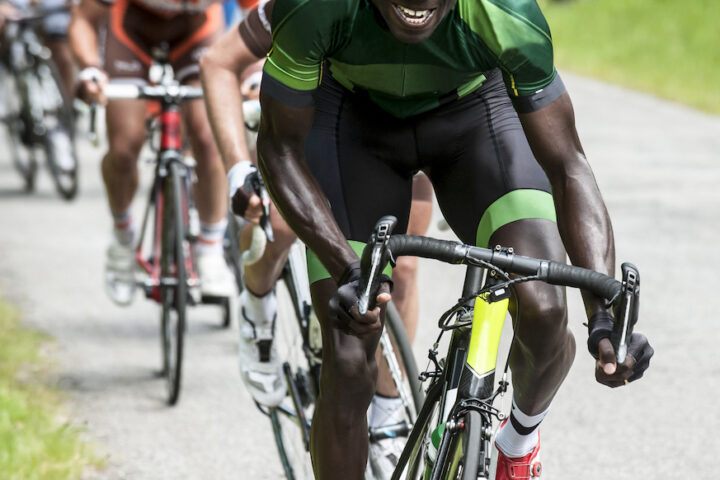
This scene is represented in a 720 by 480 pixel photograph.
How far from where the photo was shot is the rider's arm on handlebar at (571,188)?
2.81 m

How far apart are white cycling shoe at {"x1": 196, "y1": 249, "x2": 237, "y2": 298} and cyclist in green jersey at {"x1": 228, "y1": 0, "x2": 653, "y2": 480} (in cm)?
262

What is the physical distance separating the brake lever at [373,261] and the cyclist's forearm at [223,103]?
1706mm

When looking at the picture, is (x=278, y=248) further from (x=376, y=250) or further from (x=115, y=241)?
(x=115, y=241)

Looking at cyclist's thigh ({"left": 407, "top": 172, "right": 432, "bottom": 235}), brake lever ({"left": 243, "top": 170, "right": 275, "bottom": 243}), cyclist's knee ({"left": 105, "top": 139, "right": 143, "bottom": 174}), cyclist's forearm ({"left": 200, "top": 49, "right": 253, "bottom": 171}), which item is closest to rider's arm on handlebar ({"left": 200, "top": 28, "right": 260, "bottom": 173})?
cyclist's forearm ({"left": 200, "top": 49, "right": 253, "bottom": 171})

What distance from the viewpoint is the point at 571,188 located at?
114 inches

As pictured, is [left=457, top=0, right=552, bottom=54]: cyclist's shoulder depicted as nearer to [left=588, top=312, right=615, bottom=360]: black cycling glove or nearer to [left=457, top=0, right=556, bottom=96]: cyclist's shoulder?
[left=457, top=0, right=556, bottom=96]: cyclist's shoulder

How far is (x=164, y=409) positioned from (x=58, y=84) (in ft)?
18.1

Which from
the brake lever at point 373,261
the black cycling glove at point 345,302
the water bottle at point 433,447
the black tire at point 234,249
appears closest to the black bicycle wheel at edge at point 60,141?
the black tire at point 234,249

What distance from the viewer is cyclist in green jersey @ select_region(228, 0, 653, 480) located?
9.50 feet

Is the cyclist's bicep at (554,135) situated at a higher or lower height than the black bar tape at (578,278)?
higher

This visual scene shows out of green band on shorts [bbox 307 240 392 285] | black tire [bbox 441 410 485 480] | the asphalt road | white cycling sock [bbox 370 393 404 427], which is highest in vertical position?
green band on shorts [bbox 307 240 392 285]

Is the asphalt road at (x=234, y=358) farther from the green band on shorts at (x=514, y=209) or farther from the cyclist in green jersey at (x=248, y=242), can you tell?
the green band on shorts at (x=514, y=209)

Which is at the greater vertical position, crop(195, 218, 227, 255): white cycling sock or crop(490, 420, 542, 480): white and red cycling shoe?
crop(490, 420, 542, 480): white and red cycling shoe

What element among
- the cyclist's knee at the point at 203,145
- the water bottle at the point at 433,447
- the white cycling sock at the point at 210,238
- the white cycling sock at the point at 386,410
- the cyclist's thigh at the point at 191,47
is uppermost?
the cyclist's thigh at the point at 191,47
